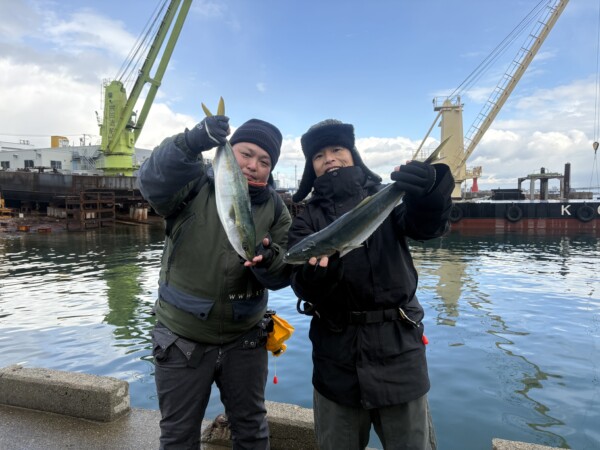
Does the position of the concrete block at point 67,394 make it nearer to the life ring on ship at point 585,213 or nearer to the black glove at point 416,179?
the black glove at point 416,179

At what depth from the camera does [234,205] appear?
3.04 metres

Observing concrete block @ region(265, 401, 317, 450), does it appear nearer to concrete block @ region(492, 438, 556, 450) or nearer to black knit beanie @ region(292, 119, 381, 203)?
concrete block @ region(492, 438, 556, 450)

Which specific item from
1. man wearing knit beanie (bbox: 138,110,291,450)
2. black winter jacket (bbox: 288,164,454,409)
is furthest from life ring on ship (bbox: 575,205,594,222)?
man wearing knit beanie (bbox: 138,110,291,450)

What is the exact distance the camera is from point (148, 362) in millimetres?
8297

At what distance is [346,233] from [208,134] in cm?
129

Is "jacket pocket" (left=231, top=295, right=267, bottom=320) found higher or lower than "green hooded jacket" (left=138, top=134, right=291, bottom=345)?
lower

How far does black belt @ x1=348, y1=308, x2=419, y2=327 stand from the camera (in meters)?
3.03

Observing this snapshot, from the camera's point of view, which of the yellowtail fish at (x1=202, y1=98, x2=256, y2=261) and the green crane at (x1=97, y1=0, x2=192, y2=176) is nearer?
the yellowtail fish at (x1=202, y1=98, x2=256, y2=261)

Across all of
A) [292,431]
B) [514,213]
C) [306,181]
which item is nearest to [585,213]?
[514,213]

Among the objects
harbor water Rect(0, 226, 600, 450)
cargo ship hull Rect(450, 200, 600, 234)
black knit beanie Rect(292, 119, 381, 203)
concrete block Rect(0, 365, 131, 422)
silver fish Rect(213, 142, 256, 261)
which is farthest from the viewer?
cargo ship hull Rect(450, 200, 600, 234)

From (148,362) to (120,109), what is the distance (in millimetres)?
44420

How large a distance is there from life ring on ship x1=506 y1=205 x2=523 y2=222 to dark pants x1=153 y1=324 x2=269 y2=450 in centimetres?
4182

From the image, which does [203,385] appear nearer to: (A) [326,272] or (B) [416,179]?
(A) [326,272]

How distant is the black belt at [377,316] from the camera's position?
9.93 ft
